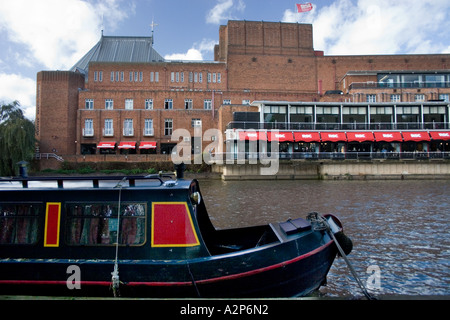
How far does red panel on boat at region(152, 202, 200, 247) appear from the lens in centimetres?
593

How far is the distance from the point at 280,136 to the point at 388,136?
13.3m

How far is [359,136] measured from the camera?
1623 inches

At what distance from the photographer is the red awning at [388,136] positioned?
41.0 meters

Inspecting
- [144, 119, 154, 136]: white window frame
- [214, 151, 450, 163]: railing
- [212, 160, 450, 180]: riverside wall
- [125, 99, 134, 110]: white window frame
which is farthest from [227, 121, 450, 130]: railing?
[125, 99, 134, 110]: white window frame

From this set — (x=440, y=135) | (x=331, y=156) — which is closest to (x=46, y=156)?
(x=331, y=156)

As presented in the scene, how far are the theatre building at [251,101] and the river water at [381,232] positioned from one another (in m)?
19.7

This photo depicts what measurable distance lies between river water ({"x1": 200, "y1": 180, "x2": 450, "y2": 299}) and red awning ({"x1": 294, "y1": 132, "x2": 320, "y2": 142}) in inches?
790

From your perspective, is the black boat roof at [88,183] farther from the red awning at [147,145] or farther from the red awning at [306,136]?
the red awning at [147,145]

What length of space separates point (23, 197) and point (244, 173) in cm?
3046

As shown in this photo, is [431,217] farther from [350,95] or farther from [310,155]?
[350,95]

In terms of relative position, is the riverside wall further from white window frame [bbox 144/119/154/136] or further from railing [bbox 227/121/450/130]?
white window frame [bbox 144/119/154/136]

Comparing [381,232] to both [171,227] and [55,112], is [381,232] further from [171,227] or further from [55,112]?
[55,112]

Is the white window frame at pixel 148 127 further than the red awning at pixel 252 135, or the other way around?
the white window frame at pixel 148 127

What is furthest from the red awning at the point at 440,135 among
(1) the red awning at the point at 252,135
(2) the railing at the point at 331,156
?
(1) the red awning at the point at 252,135
